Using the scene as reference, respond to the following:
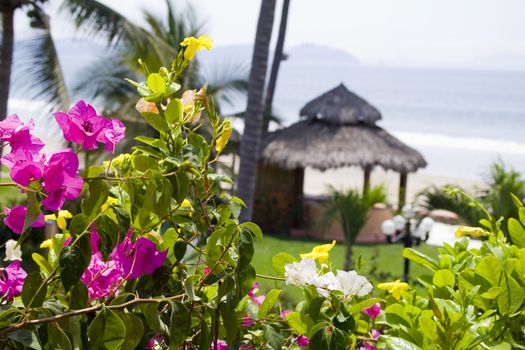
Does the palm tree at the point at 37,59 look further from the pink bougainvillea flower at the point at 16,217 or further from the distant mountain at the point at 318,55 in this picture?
the distant mountain at the point at 318,55

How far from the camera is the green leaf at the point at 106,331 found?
0.95 m

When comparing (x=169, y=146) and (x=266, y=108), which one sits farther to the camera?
(x=266, y=108)

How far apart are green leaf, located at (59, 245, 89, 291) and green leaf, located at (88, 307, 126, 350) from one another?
0.16 ft

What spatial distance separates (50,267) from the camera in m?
1.17

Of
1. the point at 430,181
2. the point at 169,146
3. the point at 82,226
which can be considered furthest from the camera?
the point at 430,181

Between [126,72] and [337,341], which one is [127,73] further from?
[337,341]

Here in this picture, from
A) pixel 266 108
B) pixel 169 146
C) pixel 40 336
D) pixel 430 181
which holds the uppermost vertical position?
pixel 169 146

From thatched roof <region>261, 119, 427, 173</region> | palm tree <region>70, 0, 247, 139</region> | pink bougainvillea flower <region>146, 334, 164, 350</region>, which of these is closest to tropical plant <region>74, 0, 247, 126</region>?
palm tree <region>70, 0, 247, 139</region>

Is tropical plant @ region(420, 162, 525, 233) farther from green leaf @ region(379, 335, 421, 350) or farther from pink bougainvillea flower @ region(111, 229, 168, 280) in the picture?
pink bougainvillea flower @ region(111, 229, 168, 280)

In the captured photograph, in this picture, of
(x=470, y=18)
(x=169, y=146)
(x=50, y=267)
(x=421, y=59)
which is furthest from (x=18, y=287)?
(x=421, y=59)

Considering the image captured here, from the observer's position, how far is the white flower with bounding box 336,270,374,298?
3.69 feet

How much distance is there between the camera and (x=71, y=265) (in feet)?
3.12

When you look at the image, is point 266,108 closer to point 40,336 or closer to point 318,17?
point 40,336

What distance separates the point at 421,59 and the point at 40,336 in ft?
450
